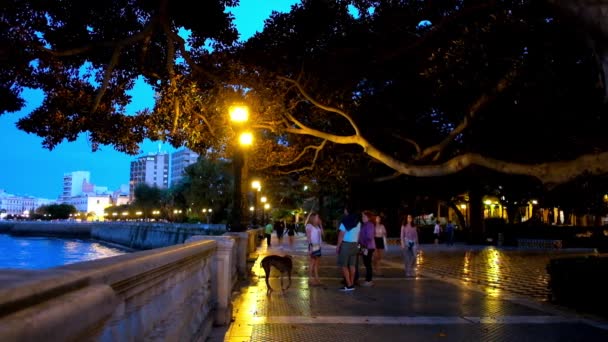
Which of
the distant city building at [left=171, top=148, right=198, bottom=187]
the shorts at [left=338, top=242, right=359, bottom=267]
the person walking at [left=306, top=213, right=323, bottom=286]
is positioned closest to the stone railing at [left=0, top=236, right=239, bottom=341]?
the shorts at [left=338, top=242, right=359, bottom=267]

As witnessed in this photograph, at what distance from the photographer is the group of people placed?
39.8 feet

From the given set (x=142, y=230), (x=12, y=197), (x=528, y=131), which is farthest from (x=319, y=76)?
(x=12, y=197)

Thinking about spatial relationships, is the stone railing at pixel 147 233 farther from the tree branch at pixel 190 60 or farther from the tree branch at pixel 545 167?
the tree branch at pixel 190 60

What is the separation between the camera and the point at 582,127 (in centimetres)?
1560

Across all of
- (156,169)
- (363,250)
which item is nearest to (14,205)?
(156,169)

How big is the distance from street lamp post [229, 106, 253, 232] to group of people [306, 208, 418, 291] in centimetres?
206

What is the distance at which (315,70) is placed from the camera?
16.3 m

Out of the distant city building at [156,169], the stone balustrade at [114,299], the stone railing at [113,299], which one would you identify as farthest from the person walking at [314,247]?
the distant city building at [156,169]

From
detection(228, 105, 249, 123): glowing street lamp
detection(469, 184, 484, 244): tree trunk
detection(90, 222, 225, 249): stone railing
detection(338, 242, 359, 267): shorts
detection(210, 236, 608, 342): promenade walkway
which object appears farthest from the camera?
detection(90, 222, 225, 249): stone railing

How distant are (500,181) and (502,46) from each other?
15761 mm

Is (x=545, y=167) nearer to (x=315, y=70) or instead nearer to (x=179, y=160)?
(x=315, y=70)

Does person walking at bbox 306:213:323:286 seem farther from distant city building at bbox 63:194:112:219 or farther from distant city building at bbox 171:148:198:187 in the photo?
distant city building at bbox 171:148:198:187

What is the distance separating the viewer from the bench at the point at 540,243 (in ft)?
101

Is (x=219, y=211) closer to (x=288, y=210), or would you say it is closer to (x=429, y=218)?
(x=288, y=210)
